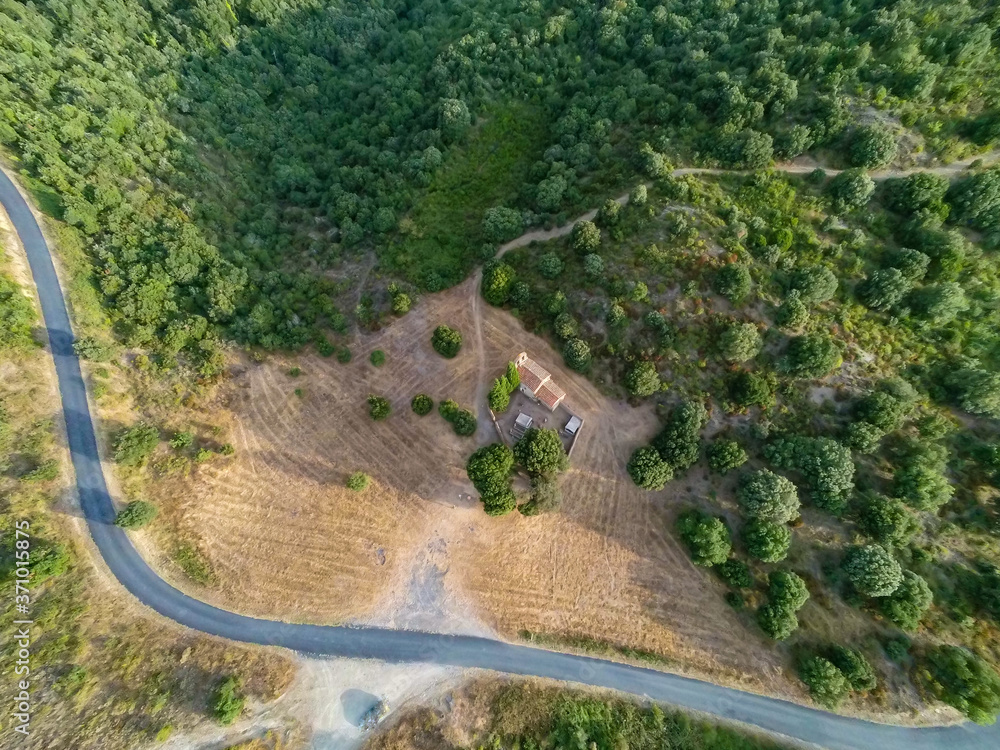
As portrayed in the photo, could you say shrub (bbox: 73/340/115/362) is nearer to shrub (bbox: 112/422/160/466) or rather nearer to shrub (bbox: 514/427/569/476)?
shrub (bbox: 112/422/160/466)

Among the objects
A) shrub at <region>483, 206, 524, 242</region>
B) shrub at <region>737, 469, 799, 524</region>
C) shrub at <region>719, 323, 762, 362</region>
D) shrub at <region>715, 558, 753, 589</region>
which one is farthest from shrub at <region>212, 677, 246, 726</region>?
shrub at <region>719, 323, 762, 362</region>

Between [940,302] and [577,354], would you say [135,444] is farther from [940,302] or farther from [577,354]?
[940,302]

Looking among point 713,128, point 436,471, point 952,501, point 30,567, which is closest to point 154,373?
point 30,567

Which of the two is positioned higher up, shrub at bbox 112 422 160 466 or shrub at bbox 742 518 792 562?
shrub at bbox 742 518 792 562

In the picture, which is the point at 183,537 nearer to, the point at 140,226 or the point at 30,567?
the point at 30,567

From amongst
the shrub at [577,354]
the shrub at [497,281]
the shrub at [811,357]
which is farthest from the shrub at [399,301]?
the shrub at [811,357]

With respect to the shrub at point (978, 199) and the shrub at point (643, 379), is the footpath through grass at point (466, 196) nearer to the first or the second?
the shrub at point (643, 379)

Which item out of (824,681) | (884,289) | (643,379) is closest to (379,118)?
(643,379)
